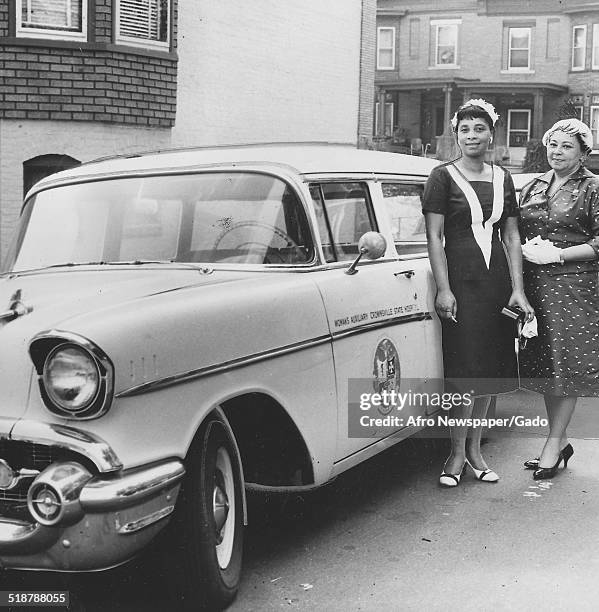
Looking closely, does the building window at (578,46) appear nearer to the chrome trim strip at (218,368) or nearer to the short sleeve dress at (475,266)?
the short sleeve dress at (475,266)

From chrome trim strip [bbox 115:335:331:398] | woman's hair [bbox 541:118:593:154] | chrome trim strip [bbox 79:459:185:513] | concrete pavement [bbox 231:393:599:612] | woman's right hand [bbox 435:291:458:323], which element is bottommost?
concrete pavement [bbox 231:393:599:612]

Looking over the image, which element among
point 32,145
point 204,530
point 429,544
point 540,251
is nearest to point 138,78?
point 32,145

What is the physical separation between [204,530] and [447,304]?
6.90 feet

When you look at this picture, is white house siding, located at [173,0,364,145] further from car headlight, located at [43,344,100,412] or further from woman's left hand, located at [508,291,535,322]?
car headlight, located at [43,344,100,412]

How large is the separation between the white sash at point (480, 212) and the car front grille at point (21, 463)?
8.85ft

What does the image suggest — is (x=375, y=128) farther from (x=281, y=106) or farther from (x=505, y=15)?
(x=281, y=106)

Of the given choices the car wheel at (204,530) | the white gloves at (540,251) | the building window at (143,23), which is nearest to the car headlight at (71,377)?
the car wheel at (204,530)

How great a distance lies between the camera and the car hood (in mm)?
3201

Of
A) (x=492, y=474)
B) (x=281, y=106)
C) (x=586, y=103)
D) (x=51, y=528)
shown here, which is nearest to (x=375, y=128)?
(x=586, y=103)

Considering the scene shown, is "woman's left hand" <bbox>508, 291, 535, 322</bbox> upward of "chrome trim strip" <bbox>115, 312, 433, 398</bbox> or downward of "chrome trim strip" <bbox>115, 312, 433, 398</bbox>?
upward

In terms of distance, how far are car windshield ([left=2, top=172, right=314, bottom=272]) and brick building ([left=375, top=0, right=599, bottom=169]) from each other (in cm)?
3328

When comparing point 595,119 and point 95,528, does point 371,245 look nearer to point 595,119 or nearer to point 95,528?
point 95,528

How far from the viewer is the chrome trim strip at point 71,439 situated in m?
3.06

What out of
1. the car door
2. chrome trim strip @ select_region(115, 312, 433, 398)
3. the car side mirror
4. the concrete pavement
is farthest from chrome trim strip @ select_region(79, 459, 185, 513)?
the car side mirror
